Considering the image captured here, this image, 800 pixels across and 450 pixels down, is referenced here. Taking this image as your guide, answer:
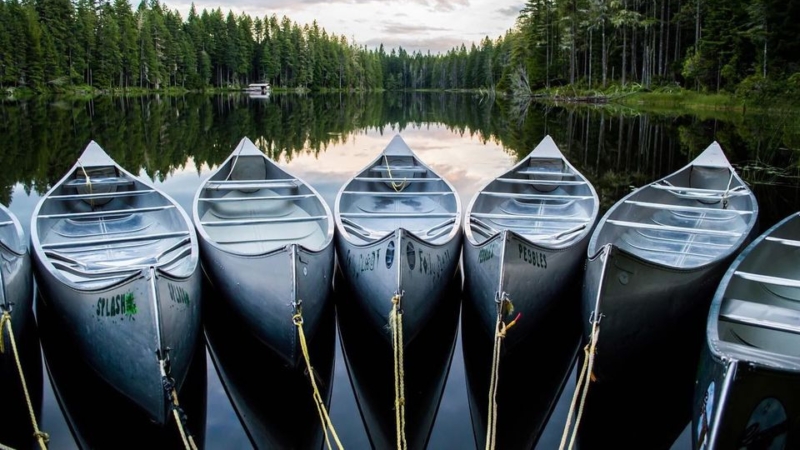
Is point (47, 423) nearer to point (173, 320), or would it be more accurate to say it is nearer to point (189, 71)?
point (173, 320)

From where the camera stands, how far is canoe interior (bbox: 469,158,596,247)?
10.2m

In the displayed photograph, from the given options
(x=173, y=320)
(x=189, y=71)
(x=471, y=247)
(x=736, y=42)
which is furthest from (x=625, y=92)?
(x=189, y=71)

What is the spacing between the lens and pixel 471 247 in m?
8.76

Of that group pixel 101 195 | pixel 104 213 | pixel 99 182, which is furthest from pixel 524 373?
pixel 99 182

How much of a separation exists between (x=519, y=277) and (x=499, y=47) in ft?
387

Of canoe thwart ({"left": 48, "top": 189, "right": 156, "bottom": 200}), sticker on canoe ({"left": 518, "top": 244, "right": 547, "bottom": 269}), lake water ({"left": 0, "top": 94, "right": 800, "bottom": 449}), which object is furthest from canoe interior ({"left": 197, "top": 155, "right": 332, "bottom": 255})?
sticker on canoe ({"left": 518, "top": 244, "right": 547, "bottom": 269})

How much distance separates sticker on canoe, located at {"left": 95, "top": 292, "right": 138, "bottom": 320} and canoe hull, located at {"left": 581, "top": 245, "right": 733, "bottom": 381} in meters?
4.99

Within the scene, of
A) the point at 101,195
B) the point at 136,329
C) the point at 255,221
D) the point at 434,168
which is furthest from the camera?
the point at 434,168

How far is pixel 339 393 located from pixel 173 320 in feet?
7.17

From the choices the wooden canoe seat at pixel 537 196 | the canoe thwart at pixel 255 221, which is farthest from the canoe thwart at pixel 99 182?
the wooden canoe seat at pixel 537 196

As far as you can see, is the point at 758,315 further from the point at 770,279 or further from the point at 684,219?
the point at 684,219

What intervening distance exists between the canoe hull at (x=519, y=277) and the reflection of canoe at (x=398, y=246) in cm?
61

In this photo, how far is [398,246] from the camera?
24.7ft

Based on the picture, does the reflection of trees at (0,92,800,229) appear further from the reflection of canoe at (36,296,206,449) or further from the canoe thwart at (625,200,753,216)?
the reflection of canoe at (36,296,206,449)
